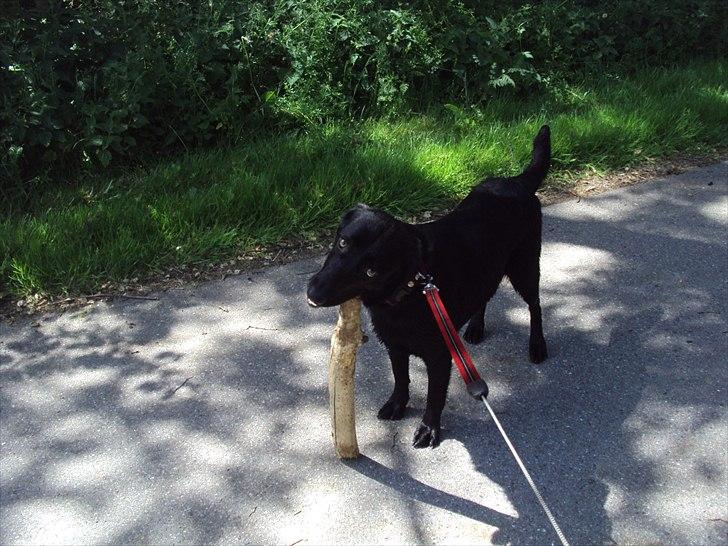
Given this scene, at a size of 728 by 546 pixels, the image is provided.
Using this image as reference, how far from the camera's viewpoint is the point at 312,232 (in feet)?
16.2

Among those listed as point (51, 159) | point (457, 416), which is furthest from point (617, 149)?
point (51, 159)

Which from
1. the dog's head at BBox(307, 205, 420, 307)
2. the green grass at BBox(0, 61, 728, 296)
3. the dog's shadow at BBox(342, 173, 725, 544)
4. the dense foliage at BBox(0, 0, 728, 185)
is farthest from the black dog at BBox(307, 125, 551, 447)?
the dense foliage at BBox(0, 0, 728, 185)

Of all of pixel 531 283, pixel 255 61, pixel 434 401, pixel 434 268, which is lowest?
pixel 434 401

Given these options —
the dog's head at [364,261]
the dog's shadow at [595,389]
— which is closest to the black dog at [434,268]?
the dog's head at [364,261]

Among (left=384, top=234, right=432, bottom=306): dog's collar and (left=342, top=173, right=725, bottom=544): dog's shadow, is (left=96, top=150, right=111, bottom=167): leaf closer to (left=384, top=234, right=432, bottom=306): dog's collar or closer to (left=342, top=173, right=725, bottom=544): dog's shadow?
(left=342, top=173, right=725, bottom=544): dog's shadow

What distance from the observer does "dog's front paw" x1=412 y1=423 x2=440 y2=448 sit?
3289 mm

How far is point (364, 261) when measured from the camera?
8.87 feet

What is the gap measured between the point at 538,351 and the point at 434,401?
0.86 meters

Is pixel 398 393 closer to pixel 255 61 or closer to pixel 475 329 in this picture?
pixel 475 329

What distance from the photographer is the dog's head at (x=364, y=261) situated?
2.69m

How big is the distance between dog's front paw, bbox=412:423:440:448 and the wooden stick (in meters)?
0.29

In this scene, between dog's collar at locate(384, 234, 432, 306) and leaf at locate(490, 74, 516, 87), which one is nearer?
dog's collar at locate(384, 234, 432, 306)

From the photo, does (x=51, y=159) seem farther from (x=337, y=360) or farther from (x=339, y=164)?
(x=337, y=360)

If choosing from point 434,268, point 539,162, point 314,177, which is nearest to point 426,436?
point 434,268
